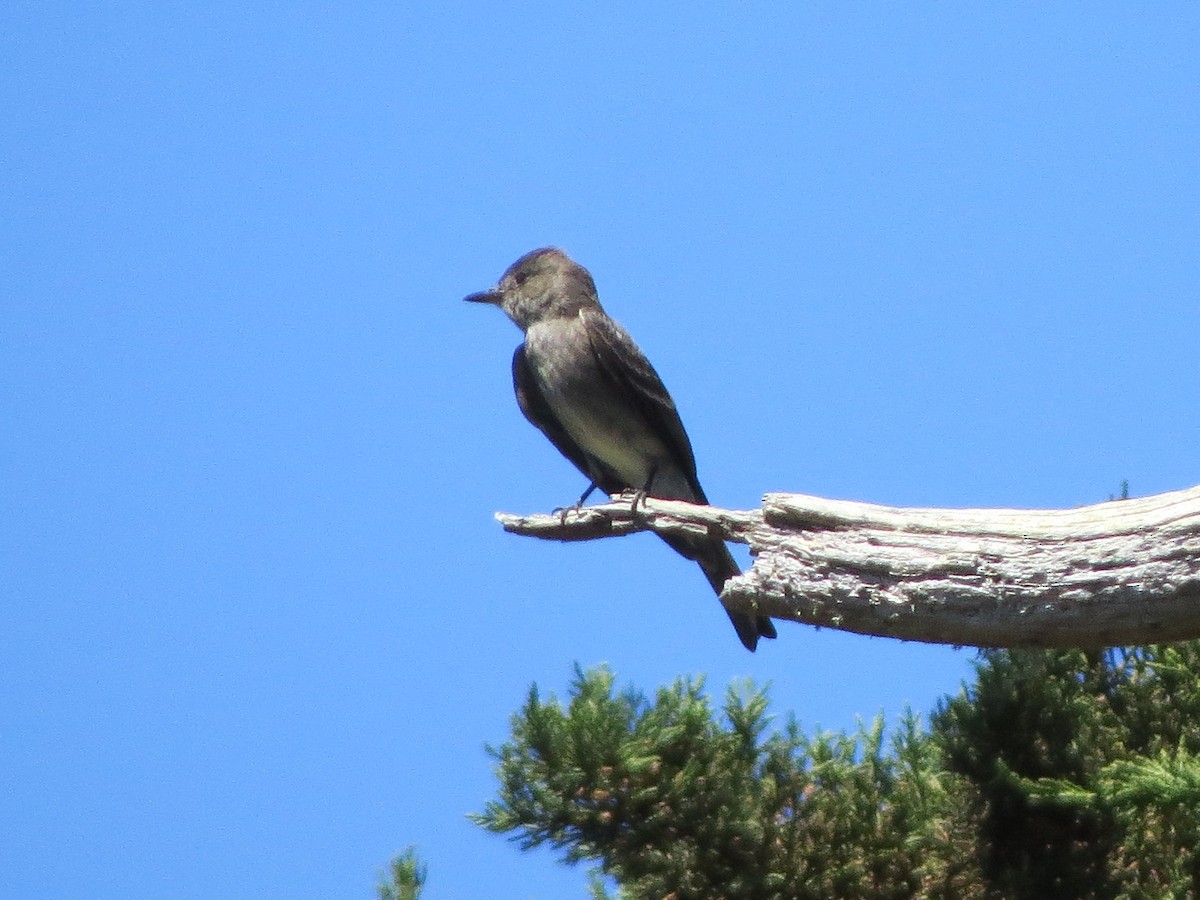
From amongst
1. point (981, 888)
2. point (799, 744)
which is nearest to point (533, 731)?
point (799, 744)

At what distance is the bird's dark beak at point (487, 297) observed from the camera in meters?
7.72

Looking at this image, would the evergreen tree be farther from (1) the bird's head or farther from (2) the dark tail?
(1) the bird's head

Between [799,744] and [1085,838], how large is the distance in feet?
3.61

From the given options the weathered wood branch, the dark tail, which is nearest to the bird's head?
the dark tail

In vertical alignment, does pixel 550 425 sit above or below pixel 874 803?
above

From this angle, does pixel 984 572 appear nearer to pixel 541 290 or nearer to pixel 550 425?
pixel 550 425

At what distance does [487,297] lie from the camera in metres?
7.75

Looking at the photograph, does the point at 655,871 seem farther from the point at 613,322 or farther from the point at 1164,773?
the point at 613,322

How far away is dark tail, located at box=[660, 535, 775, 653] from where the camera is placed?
20.1ft

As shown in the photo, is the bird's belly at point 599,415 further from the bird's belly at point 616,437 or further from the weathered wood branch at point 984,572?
the weathered wood branch at point 984,572

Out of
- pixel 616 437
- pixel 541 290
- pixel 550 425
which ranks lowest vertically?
pixel 616 437

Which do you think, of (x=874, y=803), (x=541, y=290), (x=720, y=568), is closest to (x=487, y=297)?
(x=541, y=290)

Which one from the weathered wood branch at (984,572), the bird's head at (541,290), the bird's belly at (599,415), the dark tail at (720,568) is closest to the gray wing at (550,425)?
the bird's belly at (599,415)

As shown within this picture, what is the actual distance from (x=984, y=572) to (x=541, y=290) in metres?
4.20
